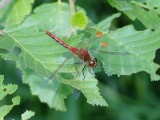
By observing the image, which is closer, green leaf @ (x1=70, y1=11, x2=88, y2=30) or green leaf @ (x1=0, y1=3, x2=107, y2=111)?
green leaf @ (x1=0, y1=3, x2=107, y2=111)

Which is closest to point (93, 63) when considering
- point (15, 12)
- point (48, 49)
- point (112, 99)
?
point (48, 49)

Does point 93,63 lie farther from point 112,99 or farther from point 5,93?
point 112,99

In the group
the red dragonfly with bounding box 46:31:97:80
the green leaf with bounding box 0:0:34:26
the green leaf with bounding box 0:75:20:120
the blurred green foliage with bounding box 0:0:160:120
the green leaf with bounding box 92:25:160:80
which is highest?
the red dragonfly with bounding box 46:31:97:80

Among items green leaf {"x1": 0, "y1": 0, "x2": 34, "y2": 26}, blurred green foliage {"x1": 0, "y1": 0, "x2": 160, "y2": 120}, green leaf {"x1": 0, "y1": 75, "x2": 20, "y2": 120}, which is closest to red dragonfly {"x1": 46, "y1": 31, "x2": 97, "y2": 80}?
green leaf {"x1": 0, "y1": 75, "x2": 20, "y2": 120}

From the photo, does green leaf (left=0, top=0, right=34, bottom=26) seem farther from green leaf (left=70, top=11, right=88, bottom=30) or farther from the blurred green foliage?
the blurred green foliage

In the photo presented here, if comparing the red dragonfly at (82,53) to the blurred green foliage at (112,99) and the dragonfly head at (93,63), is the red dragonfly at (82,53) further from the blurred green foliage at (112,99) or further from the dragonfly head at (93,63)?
the blurred green foliage at (112,99)

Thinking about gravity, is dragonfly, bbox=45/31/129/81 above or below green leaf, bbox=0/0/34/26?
above

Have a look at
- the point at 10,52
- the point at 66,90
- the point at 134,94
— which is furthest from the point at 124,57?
the point at 134,94
